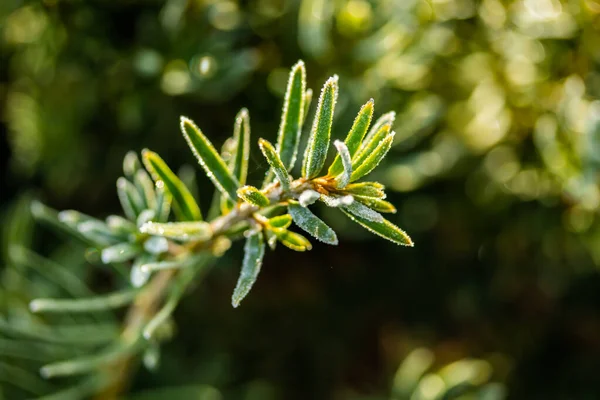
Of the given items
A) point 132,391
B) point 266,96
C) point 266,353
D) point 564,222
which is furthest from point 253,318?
point 564,222

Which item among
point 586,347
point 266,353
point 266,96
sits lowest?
point 586,347

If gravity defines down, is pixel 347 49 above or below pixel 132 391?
above

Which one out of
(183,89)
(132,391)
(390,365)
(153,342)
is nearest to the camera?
(153,342)

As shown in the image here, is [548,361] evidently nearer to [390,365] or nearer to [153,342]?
[390,365]

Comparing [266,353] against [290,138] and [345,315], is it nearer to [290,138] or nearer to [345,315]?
[345,315]

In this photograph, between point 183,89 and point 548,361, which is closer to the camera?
point 183,89

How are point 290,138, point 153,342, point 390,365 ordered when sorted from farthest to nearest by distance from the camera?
point 390,365 < point 153,342 < point 290,138

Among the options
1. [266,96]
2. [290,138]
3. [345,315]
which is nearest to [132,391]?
[345,315]
